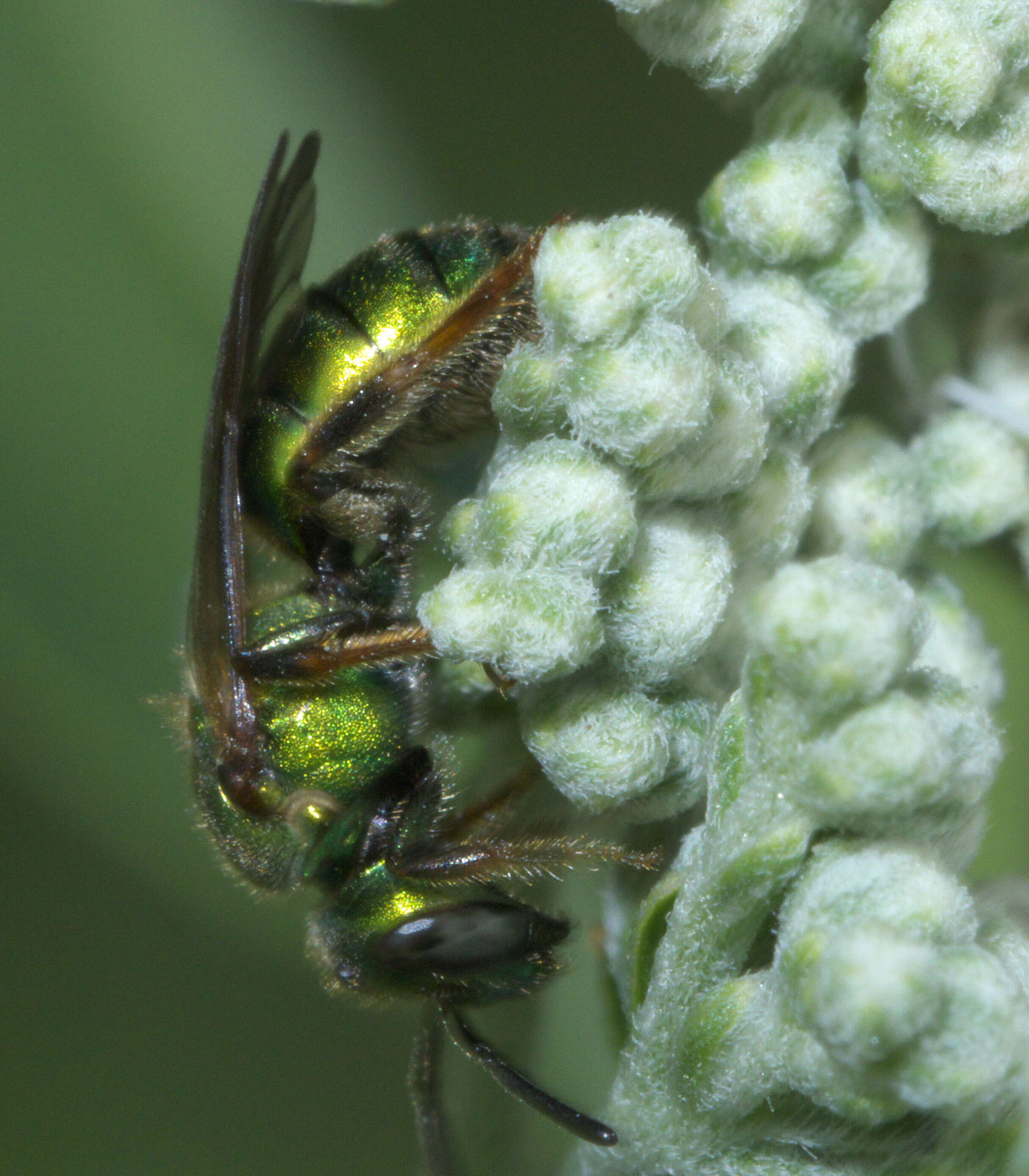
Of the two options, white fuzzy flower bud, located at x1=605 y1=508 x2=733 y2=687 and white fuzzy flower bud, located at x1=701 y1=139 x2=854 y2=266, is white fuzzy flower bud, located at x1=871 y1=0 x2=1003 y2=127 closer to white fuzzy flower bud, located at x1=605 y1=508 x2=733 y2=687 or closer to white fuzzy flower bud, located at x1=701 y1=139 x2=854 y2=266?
white fuzzy flower bud, located at x1=701 y1=139 x2=854 y2=266

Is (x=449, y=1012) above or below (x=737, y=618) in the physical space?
below

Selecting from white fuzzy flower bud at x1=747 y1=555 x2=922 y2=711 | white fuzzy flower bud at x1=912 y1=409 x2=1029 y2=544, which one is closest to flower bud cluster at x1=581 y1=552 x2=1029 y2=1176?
white fuzzy flower bud at x1=747 y1=555 x2=922 y2=711

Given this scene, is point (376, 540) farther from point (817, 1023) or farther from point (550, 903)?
point (817, 1023)

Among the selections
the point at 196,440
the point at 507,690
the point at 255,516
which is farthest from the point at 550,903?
the point at 196,440

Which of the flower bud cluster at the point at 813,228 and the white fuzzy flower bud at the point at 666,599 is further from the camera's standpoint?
the flower bud cluster at the point at 813,228

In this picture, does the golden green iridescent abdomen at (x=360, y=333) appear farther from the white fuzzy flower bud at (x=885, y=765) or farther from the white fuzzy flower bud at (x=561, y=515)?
the white fuzzy flower bud at (x=885, y=765)

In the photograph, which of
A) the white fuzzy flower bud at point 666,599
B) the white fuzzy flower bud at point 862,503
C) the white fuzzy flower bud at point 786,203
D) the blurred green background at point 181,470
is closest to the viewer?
the white fuzzy flower bud at point 666,599

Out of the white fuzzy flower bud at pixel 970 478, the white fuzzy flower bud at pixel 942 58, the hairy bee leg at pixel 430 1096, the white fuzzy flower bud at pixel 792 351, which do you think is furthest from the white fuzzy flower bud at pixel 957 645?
the hairy bee leg at pixel 430 1096
